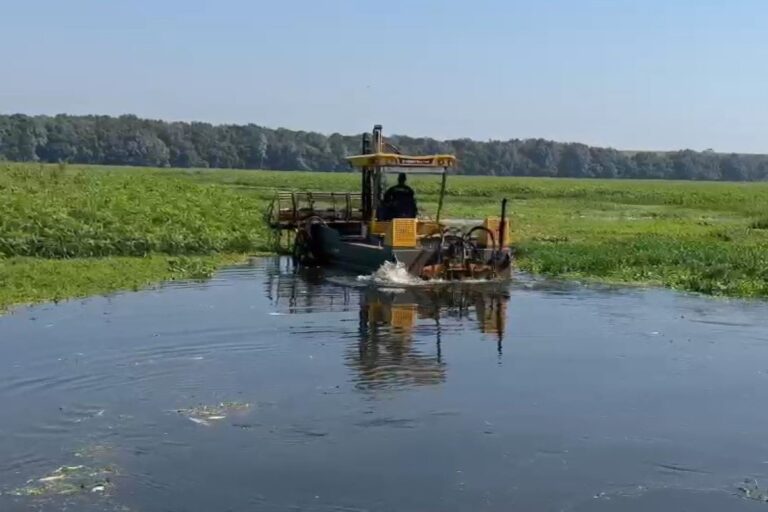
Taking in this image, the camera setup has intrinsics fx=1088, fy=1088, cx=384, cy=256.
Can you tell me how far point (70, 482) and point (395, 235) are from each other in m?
14.5

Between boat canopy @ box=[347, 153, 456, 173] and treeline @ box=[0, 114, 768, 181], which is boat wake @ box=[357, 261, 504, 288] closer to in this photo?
boat canopy @ box=[347, 153, 456, 173]

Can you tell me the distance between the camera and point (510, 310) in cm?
2028

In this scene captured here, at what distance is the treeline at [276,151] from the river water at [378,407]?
96236mm

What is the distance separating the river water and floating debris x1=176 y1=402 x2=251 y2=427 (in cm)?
3

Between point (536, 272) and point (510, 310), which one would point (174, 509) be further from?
point (536, 272)

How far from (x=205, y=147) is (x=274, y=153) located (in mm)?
9963

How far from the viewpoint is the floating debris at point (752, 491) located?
9.40m

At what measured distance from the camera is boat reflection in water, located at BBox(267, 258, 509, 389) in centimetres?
1450

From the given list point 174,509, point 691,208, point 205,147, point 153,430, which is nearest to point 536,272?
point 153,430

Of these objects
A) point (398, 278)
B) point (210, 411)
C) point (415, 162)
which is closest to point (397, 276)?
point (398, 278)

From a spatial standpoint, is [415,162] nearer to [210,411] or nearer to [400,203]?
[400,203]

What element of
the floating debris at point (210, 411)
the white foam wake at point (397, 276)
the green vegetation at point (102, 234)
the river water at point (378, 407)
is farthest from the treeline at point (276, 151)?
the floating debris at point (210, 411)

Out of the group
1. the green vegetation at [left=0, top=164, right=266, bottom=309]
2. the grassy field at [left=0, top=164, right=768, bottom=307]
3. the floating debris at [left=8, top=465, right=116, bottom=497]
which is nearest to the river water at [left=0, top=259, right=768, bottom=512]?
the floating debris at [left=8, top=465, right=116, bottom=497]

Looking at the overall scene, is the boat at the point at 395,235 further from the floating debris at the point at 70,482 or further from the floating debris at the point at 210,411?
the floating debris at the point at 70,482
